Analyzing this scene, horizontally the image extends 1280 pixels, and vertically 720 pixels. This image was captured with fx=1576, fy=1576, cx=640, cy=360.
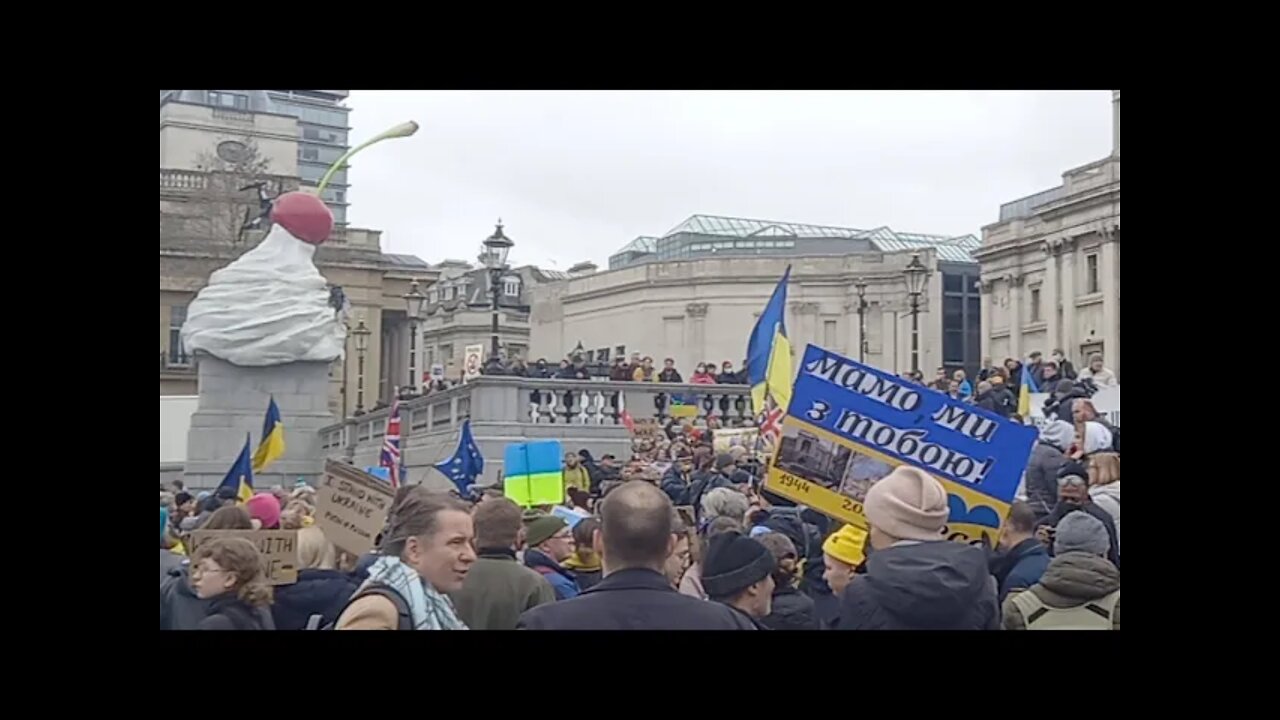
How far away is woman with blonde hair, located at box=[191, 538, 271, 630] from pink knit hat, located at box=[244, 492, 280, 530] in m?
1.66

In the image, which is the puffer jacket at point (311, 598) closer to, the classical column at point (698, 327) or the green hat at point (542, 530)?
the green hat at point (542, 530)

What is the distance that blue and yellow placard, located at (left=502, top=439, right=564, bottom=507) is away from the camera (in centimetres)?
1031

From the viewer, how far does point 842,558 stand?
6863 mm

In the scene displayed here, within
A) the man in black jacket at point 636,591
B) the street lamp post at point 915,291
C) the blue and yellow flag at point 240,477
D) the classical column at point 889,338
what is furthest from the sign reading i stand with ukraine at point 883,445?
the classical column at point 889,338

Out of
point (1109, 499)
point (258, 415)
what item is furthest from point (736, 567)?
point (258, 415)

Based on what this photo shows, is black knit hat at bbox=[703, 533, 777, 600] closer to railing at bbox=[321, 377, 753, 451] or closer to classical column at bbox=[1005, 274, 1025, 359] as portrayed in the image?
railing at bbox=[321, 377, 753, 451]

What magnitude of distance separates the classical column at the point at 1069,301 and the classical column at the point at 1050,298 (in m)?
0.11

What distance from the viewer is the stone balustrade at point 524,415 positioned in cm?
1441

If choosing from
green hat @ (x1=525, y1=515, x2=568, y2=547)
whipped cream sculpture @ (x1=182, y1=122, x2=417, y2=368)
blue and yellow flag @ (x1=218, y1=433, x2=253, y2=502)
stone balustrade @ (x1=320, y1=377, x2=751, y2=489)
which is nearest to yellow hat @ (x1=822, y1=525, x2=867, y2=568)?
green hat @ (x1=525, y1=515, x2=568, y2=547)
